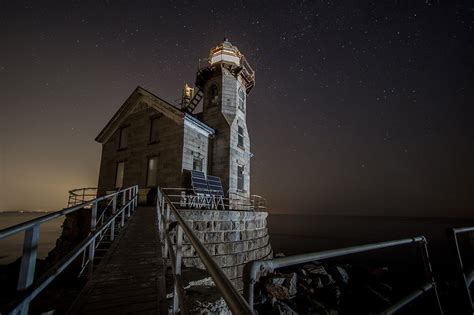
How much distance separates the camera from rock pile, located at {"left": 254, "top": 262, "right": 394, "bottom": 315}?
43.9 ft

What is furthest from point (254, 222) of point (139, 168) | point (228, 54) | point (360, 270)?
point (360, 270)

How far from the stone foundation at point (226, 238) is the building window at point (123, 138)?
1105 cm

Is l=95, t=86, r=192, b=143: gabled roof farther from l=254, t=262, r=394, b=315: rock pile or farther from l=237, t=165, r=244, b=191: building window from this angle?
l=254, t=262, r=394, b=315: rock pile

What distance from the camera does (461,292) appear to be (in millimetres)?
2691

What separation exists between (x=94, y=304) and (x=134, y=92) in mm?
18609

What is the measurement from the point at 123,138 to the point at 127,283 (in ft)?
57.8

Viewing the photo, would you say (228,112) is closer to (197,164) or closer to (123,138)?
(197,164)

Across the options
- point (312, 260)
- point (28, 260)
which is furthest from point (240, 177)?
point (312, 260)

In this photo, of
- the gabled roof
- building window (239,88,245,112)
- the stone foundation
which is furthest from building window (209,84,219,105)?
the stone foundation

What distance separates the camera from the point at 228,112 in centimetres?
2062

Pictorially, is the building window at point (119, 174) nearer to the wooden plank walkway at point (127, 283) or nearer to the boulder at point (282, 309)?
the wooden plank walkway at point (127, 283)

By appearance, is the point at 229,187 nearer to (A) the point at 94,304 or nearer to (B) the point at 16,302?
(A) the point at 94,304

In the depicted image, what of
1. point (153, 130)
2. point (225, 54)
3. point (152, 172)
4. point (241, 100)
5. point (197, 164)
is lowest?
point (152, 172)

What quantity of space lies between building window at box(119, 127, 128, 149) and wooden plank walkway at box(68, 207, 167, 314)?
1401 centimetres
